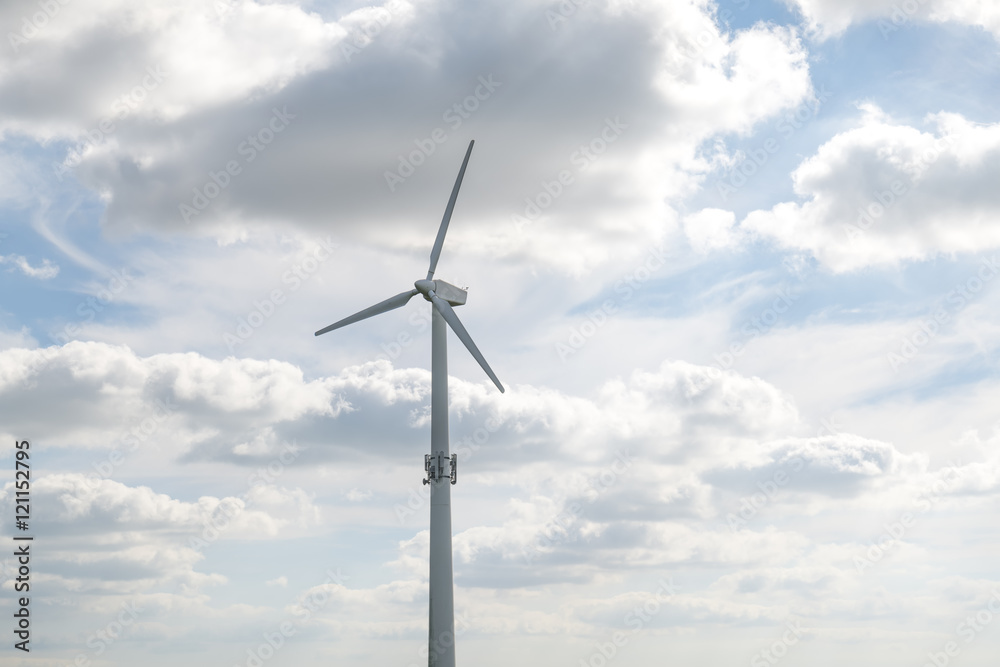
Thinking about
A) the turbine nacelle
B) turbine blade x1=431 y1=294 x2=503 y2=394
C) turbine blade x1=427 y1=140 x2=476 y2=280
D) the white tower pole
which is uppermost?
turbine blade x1=427 y1=140 x2=476 y2=280

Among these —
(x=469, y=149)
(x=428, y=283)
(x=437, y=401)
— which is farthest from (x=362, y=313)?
(x=469, y=149)

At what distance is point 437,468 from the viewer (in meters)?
74.9

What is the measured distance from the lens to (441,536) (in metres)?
74.1

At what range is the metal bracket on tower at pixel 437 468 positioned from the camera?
74.9 meters

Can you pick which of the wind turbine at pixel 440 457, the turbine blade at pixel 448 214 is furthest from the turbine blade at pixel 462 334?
the turbine blade at pixel 448 214

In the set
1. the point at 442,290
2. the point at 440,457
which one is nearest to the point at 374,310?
the point at 442,290

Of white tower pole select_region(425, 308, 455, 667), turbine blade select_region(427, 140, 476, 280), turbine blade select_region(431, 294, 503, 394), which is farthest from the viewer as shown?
turbine blade select_region(427, 140, 476, 280)

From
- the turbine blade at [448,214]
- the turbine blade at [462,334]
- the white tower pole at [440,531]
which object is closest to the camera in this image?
the white tower pole at [440,531]

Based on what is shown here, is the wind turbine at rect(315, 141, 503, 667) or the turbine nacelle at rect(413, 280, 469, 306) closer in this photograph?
the wind turbine at rect(315, 141, 503, 667)

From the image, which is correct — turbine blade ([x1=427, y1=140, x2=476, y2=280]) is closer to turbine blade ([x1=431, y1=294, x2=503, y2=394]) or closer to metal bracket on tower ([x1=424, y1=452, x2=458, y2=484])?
turbine blade ([x1=431, y1=294, x2=503, y2=394])

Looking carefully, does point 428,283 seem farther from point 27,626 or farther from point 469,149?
point 27,626

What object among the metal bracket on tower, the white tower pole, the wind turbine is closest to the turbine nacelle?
the wind turbine

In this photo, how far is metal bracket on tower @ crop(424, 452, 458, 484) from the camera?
7488 centimetres

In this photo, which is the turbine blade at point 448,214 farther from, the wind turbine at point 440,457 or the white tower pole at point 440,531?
the white tower pole at point 440,531
